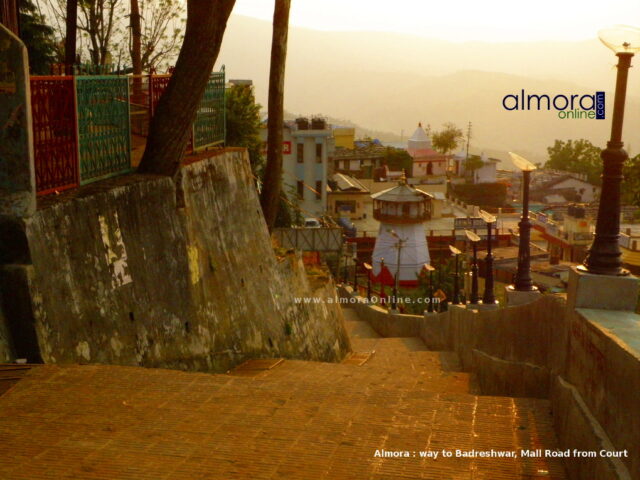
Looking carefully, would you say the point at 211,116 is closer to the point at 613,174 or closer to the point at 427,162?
the point at 613,174

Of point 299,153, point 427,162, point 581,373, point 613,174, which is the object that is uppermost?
point 613,174

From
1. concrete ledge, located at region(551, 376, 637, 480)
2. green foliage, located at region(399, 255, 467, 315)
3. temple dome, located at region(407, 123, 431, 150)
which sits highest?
concrete ledge, located at region(551, 376, 637, 480)

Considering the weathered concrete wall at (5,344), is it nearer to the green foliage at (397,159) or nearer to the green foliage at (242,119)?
the green foliage at (242,119)

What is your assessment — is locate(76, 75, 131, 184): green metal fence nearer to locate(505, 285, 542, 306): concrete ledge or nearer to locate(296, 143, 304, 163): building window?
locate(505, 285, 542, 306): concrete ledge

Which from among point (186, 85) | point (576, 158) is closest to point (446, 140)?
point (576, 158)

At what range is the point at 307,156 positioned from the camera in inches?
2254

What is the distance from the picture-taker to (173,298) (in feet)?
31.2

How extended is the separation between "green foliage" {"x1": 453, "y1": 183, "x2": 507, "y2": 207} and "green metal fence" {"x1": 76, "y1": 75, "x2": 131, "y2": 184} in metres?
77.1

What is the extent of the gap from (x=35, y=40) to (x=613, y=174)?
64.5 ft

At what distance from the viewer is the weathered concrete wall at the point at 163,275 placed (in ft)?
23.6

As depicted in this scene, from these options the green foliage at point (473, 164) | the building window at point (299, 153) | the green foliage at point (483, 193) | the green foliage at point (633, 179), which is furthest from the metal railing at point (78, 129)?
the green foliage at point (473, 164)

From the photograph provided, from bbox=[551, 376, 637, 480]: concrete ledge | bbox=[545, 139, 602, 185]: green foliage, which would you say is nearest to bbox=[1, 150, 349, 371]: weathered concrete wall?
bbox=[551, 376, 637, 480]: concrete ledge

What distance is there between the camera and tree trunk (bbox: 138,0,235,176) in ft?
32.1

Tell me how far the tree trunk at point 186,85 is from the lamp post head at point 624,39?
540cm
